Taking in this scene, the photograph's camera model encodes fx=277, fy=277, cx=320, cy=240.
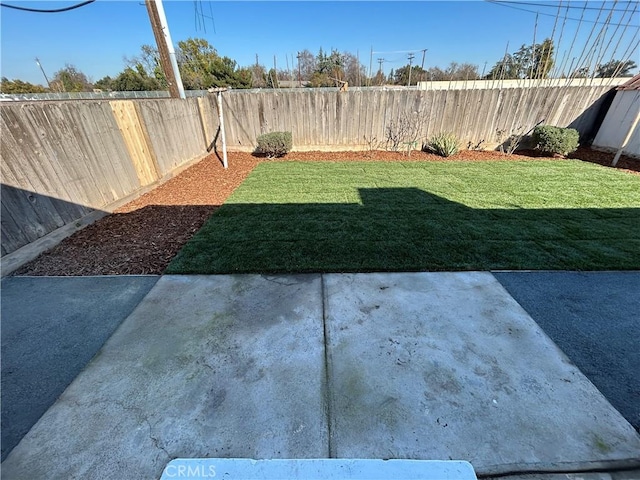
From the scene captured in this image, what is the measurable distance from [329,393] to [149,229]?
3598 mm

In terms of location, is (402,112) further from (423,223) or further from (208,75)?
(208,75)

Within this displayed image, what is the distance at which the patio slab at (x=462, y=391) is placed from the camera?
1479 mm

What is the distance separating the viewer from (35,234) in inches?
133

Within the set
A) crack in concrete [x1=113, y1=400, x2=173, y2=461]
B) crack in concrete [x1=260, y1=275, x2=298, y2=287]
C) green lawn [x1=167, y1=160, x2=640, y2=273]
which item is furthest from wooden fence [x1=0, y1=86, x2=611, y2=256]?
crack in concrete [x1=260, y1=275, x2=298, y2=287]

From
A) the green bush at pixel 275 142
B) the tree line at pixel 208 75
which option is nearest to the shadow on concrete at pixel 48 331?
the green bush at pixel 275 142

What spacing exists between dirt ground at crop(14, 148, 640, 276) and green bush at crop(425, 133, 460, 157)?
11.4 ft

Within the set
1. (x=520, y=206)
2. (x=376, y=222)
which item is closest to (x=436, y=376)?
(x=376, y=222)

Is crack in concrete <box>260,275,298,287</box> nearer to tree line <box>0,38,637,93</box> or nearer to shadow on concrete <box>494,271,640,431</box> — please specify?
shadow on concrete <box>494,271,640,431</box>

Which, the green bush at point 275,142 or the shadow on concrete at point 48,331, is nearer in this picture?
the shadow on concrete at point 48,331

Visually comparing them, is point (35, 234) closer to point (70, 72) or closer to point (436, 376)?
point (436, 376)

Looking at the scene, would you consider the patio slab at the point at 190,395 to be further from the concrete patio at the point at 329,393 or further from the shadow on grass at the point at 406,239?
the shadow on grass at the point at 406,239

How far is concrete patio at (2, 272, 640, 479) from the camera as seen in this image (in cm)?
147

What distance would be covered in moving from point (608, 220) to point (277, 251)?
4837mm

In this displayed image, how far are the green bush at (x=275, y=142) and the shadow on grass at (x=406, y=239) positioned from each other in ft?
11.8
